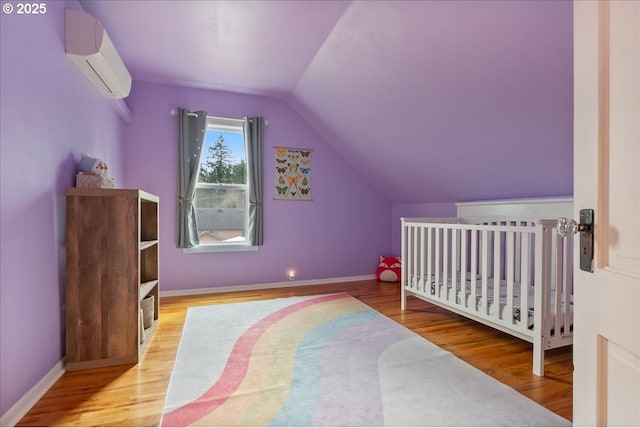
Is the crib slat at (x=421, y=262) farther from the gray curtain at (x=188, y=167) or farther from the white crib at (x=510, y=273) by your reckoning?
the gray curtain at (x=188, y=167)

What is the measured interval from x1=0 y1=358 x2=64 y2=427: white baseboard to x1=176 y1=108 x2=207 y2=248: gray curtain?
1.73 metres

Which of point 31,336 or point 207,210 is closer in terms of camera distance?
point 31,336

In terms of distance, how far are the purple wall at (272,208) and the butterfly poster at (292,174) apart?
0.08 m

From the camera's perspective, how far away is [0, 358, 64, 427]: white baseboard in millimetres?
1222

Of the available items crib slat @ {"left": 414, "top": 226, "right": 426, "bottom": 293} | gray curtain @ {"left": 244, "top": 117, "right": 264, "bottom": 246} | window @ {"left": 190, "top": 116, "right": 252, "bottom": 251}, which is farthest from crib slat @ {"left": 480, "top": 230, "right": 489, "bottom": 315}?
window @ {"left": 190, "top": 116, "right": 252, "bottom": 251}

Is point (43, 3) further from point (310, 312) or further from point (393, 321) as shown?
point (393, 321)

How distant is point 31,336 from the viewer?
4.59 ft

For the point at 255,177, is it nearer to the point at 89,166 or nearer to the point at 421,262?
the point at 89,166

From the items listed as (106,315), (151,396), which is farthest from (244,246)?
(151,396)

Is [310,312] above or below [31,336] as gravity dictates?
below

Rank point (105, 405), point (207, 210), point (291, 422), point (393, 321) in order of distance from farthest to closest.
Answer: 1. point (207, 210)
2. point (393, 321)
3. point (105, 405)
4. point (291, 422)
